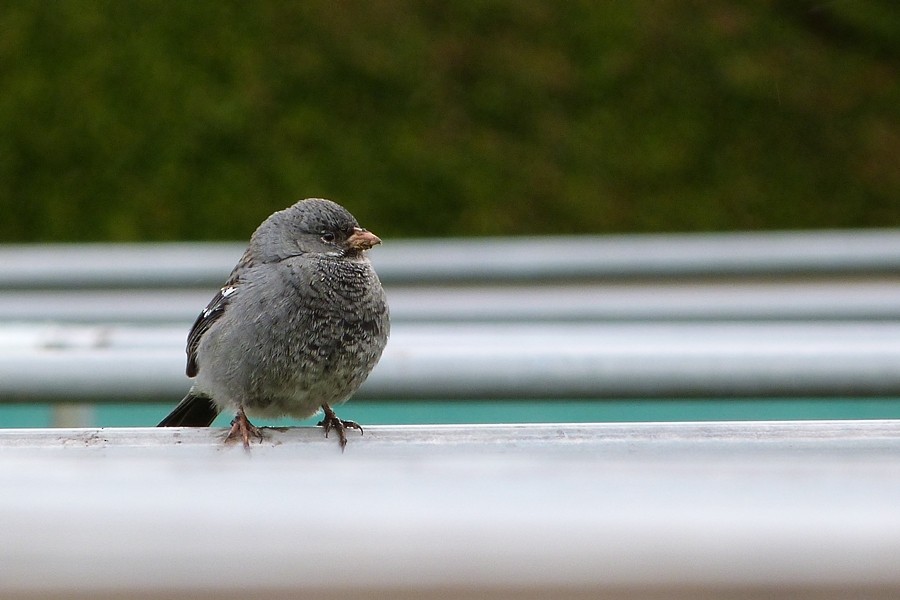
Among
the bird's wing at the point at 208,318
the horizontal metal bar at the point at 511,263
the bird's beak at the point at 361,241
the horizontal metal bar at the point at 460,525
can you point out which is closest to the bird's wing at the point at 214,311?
the bird's wing at the point at 208,318

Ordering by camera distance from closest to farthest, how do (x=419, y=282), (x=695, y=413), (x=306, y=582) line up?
(x=306, y=582), (x=695, y=413), (x=419, y=282)

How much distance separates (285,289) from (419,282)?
1629mm

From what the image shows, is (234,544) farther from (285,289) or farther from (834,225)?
(834,225)

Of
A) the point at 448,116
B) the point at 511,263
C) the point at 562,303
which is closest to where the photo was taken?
the point at 562,303

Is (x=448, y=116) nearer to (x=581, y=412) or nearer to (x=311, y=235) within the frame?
(x=581, y=412)

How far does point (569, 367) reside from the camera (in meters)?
1.98

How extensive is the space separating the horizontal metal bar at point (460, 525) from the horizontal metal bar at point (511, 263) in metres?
2.87

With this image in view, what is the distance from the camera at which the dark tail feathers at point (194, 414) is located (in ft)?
7.69

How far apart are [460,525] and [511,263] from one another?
301 cm

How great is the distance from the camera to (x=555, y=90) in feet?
29.4

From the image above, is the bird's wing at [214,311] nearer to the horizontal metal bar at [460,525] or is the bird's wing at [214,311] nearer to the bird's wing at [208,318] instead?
the bird's wing at [208,318]

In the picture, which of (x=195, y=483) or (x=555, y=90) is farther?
(x=555, y=90)

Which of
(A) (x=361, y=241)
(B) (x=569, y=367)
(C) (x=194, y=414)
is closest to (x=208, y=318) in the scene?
(C) (x=194, y=414)

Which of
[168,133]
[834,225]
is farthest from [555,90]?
[168,133]
